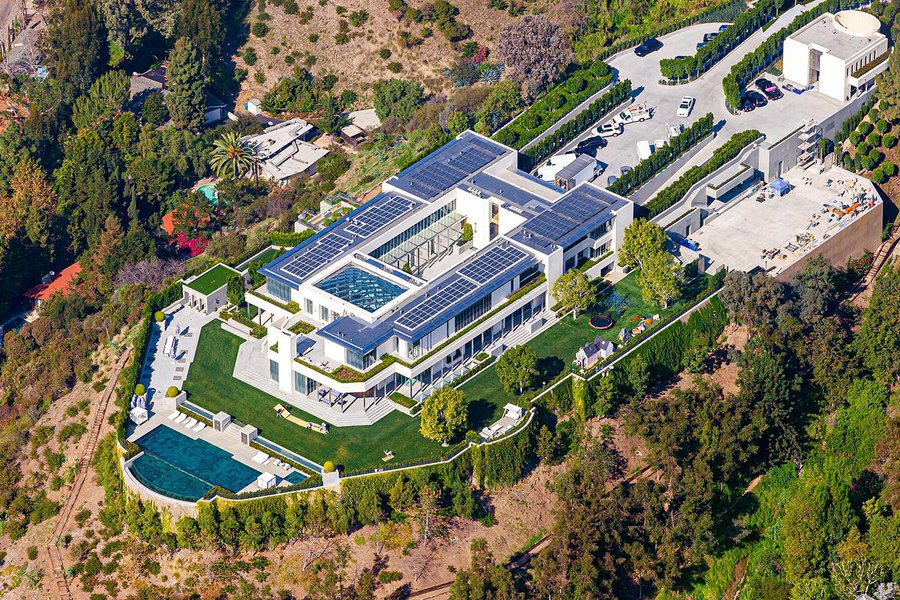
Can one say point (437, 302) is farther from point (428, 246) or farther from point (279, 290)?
point (279, 290)

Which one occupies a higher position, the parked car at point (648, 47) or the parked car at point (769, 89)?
the parked car at point (648, 47)

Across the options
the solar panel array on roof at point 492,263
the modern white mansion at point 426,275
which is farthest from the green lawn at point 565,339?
the solar panel array on roof at point 492,263

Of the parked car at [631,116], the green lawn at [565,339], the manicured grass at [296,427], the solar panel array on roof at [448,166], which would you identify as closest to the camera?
the manicured grass at [296,427]

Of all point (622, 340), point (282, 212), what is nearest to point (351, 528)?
point (622, 340)

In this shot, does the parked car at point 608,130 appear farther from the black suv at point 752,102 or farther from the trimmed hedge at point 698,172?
the black suv at point 752,102

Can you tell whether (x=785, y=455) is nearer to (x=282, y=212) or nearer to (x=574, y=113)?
(x=574, y=113)

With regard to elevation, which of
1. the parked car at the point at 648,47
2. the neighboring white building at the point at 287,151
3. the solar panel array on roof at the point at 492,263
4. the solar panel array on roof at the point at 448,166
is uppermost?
the solar panel array on roof at the point at 448,166

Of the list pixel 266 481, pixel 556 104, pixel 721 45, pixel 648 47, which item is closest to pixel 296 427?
pixel 266 481
